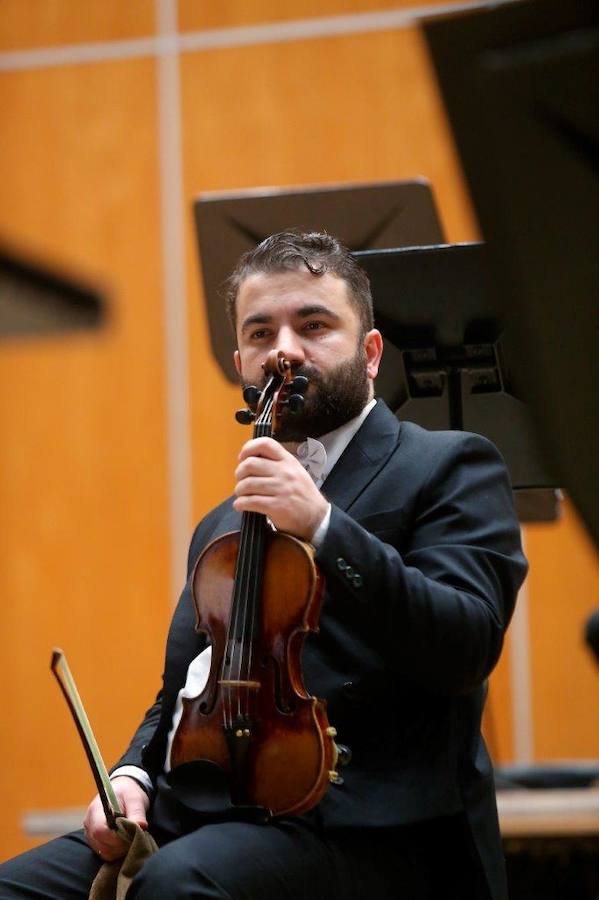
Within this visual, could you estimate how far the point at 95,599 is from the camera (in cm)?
518

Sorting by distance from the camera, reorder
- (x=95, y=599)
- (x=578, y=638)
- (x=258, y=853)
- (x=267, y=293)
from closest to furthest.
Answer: (x=258, y=853) → (x=267, y=293) → (x=578, y=638) → (x=95, y=599)

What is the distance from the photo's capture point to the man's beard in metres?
2.10

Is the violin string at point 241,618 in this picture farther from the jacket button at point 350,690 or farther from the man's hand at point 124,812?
the man's hand at point 124,812

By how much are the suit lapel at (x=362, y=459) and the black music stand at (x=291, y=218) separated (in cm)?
77

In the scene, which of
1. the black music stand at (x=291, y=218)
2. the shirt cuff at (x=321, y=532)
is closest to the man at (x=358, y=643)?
the shirt cuff at (x=321, y=532)

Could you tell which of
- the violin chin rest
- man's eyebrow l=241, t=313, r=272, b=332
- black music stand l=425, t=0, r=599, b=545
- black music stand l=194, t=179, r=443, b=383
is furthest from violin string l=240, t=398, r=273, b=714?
black music stand l=194, t=179, r=443, b=383

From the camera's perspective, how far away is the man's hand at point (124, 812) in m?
→ 1.93

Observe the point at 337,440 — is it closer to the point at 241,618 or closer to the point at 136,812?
the point at 241,618

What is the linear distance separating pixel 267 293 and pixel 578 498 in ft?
4.05

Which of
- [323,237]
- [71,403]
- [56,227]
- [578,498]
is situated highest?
[56,227]

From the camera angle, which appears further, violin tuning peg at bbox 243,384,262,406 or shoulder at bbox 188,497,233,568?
shoulder at bbox 188,497,233,568

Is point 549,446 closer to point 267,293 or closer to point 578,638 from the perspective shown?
point 267,293

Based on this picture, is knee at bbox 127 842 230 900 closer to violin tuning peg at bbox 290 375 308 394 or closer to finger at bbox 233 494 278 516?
finger at bbox 233 494 278 516

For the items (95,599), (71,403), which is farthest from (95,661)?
(71,403)
